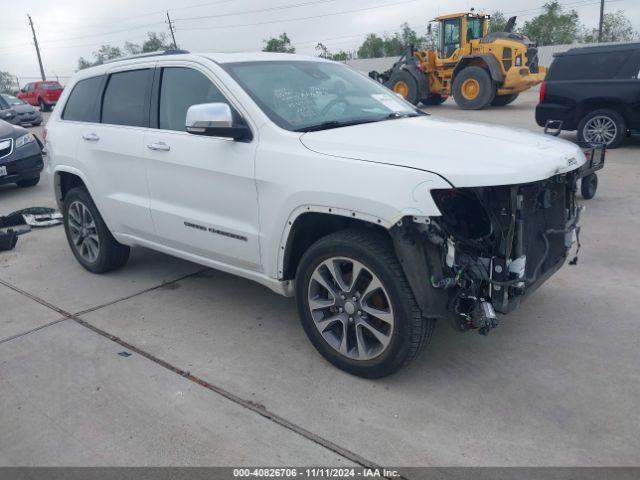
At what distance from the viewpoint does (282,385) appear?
3406 millimetres

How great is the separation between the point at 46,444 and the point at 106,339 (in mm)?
1160

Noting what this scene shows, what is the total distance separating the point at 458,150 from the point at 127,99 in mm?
2876

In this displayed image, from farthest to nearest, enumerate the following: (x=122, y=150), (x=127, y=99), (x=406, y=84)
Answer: (x=406, y=84) → (x=127, y=99) → (x=122, y=150)

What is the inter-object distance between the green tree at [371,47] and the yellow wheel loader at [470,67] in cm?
4680

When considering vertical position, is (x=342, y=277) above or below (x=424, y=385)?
above

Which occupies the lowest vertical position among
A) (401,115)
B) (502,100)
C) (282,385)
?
(282,385)

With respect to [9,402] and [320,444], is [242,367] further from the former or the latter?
[9,402]

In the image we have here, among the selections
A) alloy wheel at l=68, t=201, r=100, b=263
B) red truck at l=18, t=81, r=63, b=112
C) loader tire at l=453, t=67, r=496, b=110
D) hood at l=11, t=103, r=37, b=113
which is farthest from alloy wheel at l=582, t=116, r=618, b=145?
red truck at l=18, t=81, r=63, b=112

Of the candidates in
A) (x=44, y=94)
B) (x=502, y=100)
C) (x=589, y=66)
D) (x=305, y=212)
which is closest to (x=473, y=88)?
(x=502, y=100)

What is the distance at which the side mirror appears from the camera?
3469 millimetres

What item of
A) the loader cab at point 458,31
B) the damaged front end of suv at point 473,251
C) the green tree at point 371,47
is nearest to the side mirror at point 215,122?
the damaged front end of suv at point 473,251

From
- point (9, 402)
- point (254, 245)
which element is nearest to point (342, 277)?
point (254, 245)

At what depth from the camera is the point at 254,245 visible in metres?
3.70

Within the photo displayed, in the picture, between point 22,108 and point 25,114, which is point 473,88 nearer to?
point 25,114
